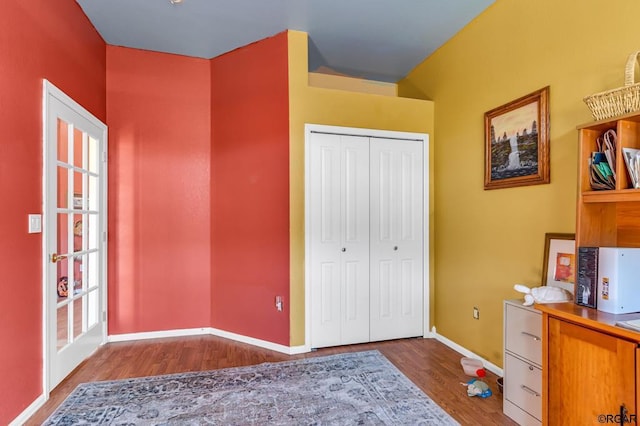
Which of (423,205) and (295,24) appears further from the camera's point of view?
(423,205)

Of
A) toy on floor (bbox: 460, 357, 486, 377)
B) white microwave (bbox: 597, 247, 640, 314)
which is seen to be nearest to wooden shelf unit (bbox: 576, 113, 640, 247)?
white microwave (bbox: 597, 247, 640, 314)

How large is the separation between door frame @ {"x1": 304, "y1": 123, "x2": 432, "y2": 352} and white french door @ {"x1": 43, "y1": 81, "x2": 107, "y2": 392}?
191 cm

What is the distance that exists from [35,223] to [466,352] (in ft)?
11.5

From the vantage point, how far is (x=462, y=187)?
123 inches

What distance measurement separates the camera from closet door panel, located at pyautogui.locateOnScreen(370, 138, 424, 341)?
3326mm

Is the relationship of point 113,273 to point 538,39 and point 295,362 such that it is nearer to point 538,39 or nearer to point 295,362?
point 295,362

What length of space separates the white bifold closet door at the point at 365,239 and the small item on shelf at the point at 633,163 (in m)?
A: 1.95

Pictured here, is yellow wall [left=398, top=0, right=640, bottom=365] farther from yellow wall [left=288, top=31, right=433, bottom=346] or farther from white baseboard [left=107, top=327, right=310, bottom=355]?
white baseboard [left=107, top=327, right=310, bottom=355]

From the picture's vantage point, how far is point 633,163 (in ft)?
5.01

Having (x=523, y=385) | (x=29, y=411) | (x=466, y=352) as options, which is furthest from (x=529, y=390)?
(x=29, y=411)

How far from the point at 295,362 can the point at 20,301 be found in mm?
1956

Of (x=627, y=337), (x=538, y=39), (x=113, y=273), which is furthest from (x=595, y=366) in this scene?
(x=113, y=273)

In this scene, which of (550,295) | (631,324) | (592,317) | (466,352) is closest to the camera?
(631,324)

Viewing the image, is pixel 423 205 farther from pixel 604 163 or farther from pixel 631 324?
pixel 631 324
